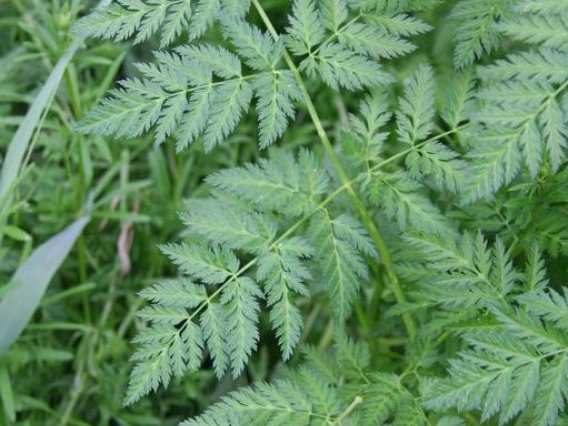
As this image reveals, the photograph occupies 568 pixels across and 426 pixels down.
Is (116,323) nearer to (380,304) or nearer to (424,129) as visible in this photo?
(380,304)

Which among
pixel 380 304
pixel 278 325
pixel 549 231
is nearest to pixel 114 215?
pixel 380 304

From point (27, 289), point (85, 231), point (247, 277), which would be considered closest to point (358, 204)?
point (247, 277)

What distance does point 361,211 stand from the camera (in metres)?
1.75

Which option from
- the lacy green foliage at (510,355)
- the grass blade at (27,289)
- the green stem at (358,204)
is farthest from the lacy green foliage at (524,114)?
the grass blade at (27,289)

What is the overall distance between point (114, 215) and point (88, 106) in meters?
0.31

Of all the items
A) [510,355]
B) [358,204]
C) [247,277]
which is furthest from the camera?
[358,204]

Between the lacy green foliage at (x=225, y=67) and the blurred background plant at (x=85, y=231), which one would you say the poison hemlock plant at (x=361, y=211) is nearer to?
the lacy green foliage at (x=225, y=67)

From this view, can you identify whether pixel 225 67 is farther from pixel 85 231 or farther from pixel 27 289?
pixel 85 231

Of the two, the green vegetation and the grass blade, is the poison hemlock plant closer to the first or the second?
the green vegetation

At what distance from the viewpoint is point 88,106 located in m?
2.37

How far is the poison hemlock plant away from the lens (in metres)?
1.46

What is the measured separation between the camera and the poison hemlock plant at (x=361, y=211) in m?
1.46

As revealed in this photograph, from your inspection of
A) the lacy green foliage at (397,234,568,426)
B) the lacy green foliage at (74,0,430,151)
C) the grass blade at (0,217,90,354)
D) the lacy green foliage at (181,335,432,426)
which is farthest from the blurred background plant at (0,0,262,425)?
the lacy green foliage at (397,234,568,426)

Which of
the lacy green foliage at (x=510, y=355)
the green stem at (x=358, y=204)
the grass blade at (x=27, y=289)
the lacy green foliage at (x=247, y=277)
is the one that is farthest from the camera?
the grass blade at (x=27, y=289)
